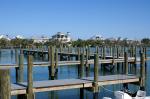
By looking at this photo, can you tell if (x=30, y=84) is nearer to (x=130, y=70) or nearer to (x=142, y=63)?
(x=142, y=63)

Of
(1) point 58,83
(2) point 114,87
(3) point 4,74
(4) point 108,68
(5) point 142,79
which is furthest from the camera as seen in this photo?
(4) point 108,68

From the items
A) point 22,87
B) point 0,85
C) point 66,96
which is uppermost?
point 0,85

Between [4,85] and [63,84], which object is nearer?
[4,85]

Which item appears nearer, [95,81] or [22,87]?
[22,87]

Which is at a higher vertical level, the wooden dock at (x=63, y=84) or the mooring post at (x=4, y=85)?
the mooring post at (x=4, y=85)

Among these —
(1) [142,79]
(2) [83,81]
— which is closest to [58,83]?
(2) [83,81]

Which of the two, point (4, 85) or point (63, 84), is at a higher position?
point (4, 85)

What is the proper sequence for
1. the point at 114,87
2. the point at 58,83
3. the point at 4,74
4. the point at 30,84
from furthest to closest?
1. the point at 114,87
2. the point at 58,83
3. the point at 30,84
4. the point at 4,74

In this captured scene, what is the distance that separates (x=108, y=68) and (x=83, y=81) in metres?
20.5

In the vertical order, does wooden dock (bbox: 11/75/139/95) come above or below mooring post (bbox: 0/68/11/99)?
below

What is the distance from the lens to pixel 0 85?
1061cm

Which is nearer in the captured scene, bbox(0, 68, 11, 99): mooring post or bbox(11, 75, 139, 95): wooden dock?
bbox(0, 68, 11, 99): mooring post

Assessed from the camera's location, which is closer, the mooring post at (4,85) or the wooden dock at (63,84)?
the mooring post at (4,85)

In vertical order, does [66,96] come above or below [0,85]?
below
